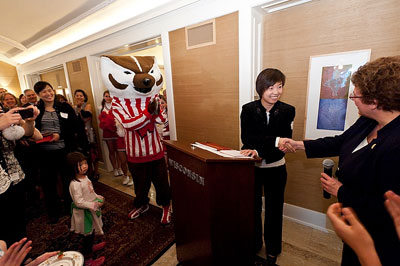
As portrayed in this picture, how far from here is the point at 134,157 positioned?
2.22 meters

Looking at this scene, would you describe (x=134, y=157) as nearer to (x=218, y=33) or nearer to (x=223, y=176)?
(x=223, y=176)

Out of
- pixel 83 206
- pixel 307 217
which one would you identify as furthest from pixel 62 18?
pixel 307 217

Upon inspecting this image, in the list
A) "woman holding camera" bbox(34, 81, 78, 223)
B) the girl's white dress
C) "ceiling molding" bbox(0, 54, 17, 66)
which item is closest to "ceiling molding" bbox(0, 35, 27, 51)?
"ceiling molding" bbox(0, 54, 17, 66)

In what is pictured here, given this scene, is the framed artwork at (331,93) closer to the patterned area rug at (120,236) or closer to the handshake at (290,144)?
the handshake at (290,144)

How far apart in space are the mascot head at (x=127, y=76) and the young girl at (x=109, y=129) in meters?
0.91

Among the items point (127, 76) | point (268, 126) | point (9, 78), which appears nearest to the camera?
point (268, 126)

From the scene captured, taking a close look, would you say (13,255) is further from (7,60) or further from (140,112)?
(7,60)

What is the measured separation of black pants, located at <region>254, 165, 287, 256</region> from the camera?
1.60 meters

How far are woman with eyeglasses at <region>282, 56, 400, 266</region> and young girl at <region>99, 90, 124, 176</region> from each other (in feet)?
8.94

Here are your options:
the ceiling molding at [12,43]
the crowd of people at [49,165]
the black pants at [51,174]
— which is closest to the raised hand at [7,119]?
the crowd of people at [49,165]

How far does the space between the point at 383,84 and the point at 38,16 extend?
426 centimetres

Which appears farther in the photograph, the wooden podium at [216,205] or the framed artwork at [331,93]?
the framed artwork at [331,93]

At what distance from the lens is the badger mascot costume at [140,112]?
1.98m

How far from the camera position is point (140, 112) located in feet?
6.81
